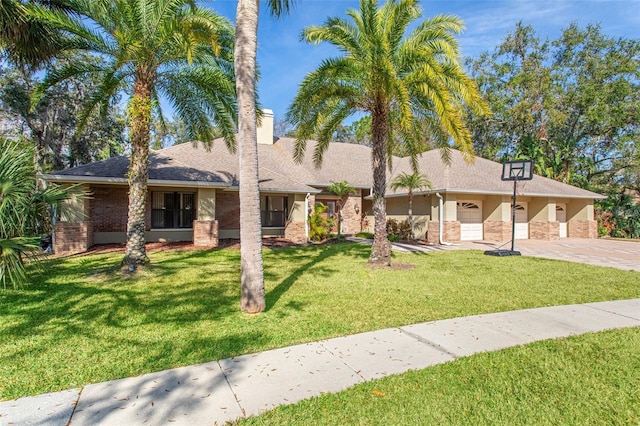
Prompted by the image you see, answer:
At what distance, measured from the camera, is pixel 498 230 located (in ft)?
64.9

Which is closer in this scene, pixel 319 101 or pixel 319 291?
pixel 319 291

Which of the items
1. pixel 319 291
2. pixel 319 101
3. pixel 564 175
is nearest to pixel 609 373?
pixel 319 291

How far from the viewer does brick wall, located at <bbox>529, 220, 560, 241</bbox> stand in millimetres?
20952

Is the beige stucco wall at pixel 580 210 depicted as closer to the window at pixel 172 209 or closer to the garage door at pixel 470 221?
the garage door at pixel 470 221

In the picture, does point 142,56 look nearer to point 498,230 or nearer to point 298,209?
point 298,209

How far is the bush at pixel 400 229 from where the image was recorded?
20.5m

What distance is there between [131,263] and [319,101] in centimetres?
729

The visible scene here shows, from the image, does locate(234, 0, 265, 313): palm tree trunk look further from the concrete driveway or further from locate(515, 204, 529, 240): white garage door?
locate(515, 204, 529, 240): white garage door

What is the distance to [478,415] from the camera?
3.23 meters

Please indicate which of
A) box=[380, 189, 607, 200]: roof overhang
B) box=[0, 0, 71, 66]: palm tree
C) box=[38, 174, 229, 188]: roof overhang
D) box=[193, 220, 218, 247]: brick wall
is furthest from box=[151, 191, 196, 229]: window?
box=[380, 189, 607, 200]: roof overhang

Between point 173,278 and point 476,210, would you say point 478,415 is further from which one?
point 476,210

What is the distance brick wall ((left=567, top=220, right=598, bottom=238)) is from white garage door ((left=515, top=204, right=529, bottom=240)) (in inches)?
160

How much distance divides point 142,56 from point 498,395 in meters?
10.3

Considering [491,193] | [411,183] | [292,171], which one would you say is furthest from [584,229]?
[292,171]
